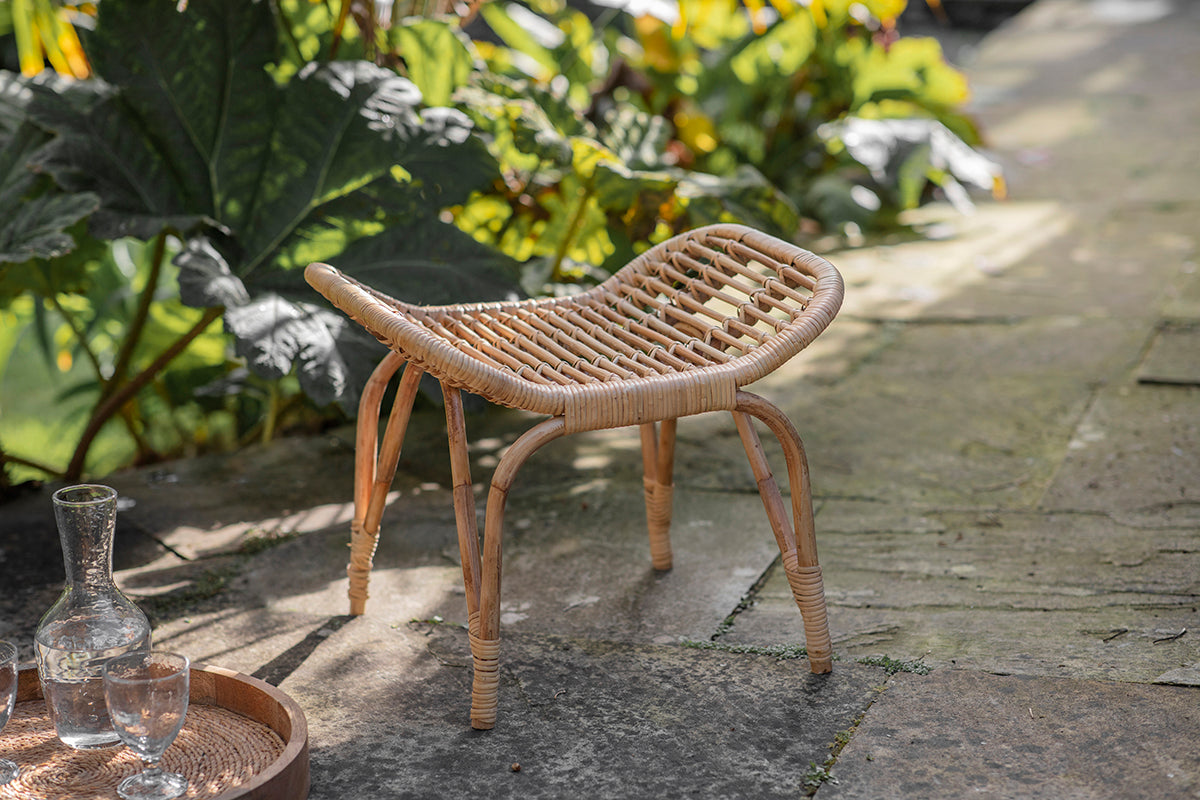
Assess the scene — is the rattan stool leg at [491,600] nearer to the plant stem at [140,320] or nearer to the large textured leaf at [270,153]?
the large textured leaf at [270,153]

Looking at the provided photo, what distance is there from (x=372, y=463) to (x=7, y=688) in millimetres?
660

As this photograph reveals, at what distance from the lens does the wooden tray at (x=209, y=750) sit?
1.36 meters

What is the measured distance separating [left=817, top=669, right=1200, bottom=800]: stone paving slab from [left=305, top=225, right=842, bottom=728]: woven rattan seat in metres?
0.18

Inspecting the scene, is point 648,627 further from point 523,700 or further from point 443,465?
point 443,465

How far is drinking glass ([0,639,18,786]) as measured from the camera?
1354 mm

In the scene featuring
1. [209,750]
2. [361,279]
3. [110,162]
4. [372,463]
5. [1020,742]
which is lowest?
[1020,742]

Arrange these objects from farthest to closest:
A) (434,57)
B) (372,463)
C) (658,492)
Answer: (434,57), (658,492), (372,463)

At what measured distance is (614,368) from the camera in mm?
1632

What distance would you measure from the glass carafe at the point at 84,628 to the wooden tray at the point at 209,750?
0.15ft

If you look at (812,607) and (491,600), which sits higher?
(491,600)

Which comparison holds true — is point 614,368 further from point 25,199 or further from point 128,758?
point 25,199

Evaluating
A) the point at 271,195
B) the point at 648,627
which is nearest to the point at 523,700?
the point at 648,627

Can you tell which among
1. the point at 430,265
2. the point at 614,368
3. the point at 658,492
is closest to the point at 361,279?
the point at 430,265

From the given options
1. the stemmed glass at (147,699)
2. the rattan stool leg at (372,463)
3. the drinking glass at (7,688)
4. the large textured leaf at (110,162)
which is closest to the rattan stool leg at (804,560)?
the rattan stool leg at (372,463)
